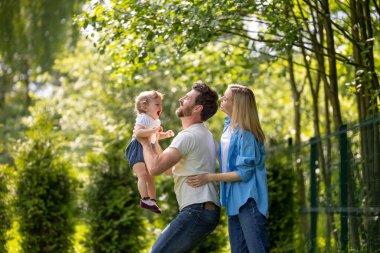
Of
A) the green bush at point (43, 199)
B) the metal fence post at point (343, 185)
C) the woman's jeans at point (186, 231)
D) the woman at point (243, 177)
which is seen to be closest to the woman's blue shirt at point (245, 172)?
the woman at point (243, 177)

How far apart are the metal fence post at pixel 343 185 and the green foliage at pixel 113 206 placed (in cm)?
312

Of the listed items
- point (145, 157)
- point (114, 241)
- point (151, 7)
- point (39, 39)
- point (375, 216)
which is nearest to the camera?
point (145, 157)

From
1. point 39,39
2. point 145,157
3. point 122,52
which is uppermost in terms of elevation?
point 39,39

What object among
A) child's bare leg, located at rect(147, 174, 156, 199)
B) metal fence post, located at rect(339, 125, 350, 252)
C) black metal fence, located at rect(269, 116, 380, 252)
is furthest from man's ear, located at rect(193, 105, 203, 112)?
metal fence post, located at rect(339, 125, 350, 252)

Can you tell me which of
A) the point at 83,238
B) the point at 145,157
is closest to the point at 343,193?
the point at 145,157

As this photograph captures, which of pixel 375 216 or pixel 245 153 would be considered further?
pixel 375 216

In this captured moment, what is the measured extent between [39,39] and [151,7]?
11.8 meters

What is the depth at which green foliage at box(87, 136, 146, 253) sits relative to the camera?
950 cm

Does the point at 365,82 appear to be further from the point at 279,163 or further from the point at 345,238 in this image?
the point at 279,163

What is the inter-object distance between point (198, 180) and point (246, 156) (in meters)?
0.38

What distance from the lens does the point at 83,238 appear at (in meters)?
9.64

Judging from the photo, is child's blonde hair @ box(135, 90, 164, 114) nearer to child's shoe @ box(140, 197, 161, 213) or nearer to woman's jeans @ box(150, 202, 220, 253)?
child's shoe @ box(140, 197, 161, 213)

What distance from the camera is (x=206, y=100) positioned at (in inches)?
199

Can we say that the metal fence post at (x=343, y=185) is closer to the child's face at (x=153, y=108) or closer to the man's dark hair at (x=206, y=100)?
the man's dark hair at (x=206, y=100)
